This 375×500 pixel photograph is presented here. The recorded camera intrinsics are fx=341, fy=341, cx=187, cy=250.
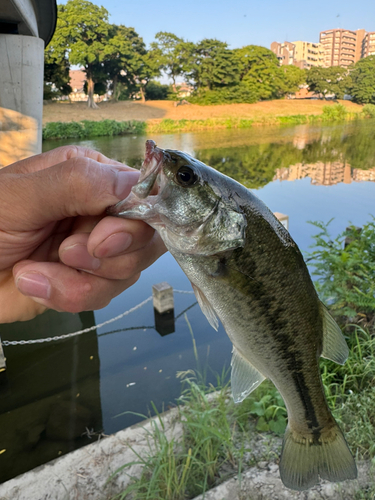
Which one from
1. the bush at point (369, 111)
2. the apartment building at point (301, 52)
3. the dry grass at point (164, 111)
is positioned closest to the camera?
the dry grass at point (164, 111)

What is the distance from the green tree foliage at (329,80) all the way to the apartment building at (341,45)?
51358 millimetres

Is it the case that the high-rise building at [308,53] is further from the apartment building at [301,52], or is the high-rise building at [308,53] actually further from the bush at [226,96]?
the bush at [226,96]

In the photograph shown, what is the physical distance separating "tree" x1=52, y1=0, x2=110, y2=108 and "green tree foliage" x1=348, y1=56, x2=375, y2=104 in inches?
1273

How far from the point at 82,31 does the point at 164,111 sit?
1161 centimetres

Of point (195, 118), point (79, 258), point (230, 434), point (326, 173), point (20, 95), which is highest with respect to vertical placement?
point (195, 118)

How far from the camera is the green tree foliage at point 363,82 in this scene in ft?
143

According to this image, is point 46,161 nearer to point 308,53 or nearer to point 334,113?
point 334,113

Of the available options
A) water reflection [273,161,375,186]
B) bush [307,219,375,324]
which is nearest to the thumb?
bush [307,219,375,324]

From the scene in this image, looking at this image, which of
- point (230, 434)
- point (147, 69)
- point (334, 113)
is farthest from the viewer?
point (147, 69)

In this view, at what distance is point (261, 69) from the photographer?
4791 cm

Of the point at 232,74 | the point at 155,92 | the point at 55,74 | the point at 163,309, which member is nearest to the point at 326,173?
the point at 163,309

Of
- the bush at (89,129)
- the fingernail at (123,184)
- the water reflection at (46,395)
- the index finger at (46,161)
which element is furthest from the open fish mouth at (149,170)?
the bush at (89,129)

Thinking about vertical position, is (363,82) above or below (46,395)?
above

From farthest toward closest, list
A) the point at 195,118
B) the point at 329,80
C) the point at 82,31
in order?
the point at 329,80
the point at 82,31
the point at 195,118
